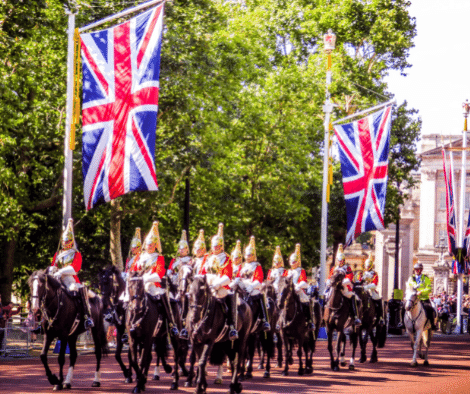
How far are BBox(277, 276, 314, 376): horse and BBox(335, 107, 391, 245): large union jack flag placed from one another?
25.2ft

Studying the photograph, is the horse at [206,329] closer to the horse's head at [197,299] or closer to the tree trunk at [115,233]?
the horse's head at [197,299]

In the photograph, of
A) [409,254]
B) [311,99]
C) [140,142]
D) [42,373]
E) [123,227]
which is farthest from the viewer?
[409,254]

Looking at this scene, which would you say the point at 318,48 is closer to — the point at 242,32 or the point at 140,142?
the point at 242,32

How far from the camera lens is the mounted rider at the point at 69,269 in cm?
1680

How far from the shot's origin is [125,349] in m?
27.2

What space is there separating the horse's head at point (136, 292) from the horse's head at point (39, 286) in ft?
4.68

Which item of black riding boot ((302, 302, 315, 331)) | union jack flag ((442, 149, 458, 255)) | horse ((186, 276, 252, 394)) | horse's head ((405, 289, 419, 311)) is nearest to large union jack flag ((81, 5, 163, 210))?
horse ((186, 276, 252, 394))

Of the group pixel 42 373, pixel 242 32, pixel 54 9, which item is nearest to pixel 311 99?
pixel 242 32

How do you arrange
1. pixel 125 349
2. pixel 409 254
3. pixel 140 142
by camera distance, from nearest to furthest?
pixel 140 142
pixel 125 349
pixel 409 254

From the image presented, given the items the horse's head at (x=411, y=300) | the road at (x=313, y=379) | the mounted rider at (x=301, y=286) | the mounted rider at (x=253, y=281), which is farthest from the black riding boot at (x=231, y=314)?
the horse's head at (x=411, y=300)

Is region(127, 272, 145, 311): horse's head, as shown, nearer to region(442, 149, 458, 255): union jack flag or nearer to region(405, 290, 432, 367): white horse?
region(405, 290, 432, 367): white horse

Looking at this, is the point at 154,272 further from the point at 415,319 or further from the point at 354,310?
the point at 415,319

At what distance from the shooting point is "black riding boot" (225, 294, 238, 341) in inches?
627

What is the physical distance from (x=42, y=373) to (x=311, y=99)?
26.3m
